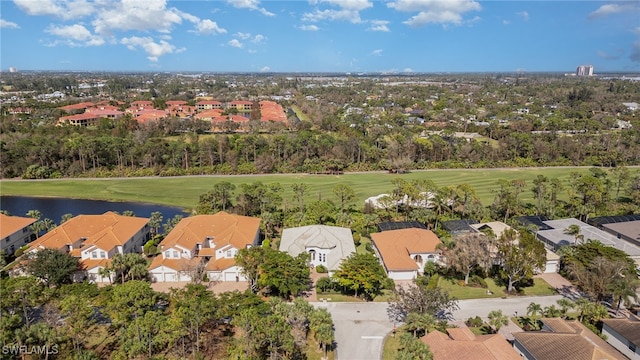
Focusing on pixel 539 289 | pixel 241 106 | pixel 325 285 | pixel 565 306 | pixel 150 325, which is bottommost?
pixel 539 289

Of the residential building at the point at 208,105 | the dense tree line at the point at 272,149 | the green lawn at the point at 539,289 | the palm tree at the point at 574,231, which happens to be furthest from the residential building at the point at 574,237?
the residential building at the point at 208,105

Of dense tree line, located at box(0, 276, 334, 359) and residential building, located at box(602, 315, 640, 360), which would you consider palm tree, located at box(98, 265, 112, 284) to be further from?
residential building, located at box(602, 315, 640, 360)

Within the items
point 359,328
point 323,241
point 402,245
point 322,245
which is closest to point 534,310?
point 359,328

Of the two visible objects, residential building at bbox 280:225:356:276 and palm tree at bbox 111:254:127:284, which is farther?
residential building at bbox 280:225:356:276

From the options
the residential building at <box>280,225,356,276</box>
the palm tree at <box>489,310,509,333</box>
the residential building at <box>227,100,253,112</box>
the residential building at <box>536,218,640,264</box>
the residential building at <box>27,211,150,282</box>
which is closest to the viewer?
the palm tree at <box>489,310,509,333</box>

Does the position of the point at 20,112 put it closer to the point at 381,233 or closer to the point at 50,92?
the point at 50,92

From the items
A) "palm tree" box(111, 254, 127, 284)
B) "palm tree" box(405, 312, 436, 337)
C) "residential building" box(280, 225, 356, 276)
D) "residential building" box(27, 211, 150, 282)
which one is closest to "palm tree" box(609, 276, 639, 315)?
"palm tree" box(405, 312, 436, 337)

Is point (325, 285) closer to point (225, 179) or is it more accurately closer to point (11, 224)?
point (11, 224)

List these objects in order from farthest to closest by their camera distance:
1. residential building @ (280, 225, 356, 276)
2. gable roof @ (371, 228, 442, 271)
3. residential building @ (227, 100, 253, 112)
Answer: residential building @ (227, 100, 253, 112) → residential building @ (280, 225, 356, 276) → gable roof @ (371, 228, 442, 271)
